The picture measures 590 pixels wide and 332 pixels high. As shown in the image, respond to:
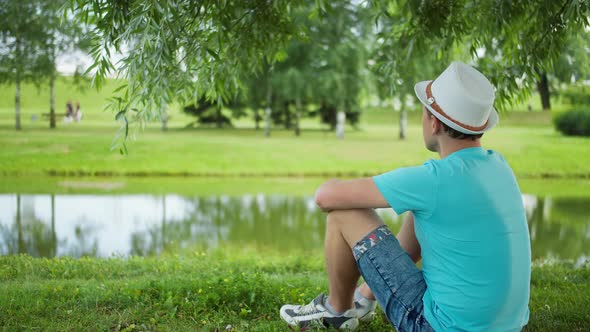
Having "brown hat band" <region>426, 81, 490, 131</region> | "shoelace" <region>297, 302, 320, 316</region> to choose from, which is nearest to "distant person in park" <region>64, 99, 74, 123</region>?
"shoelace" <region>297, 302, 320, 316</region>

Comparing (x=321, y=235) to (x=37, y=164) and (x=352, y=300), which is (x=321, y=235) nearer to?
(x=352, y=300)

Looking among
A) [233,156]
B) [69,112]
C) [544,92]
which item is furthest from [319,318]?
[544,92]

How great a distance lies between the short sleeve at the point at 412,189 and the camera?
1821 mm

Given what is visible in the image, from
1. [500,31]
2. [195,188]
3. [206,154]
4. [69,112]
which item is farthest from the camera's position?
[69,112]

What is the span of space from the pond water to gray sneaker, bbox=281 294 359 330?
3767mm

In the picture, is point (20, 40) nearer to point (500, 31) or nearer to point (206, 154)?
point (206, 154)

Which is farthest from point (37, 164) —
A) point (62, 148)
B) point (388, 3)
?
point (388, 3)

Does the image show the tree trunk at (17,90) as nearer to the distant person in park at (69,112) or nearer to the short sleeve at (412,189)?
the distant person in park at (69,112)

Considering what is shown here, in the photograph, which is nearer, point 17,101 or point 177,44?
point 177,44

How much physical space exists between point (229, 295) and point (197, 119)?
26066 mm

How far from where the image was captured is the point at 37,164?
1228 cm

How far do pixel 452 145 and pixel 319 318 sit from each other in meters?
0.98

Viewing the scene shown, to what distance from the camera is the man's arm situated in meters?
1.93

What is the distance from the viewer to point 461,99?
75.3 inches
